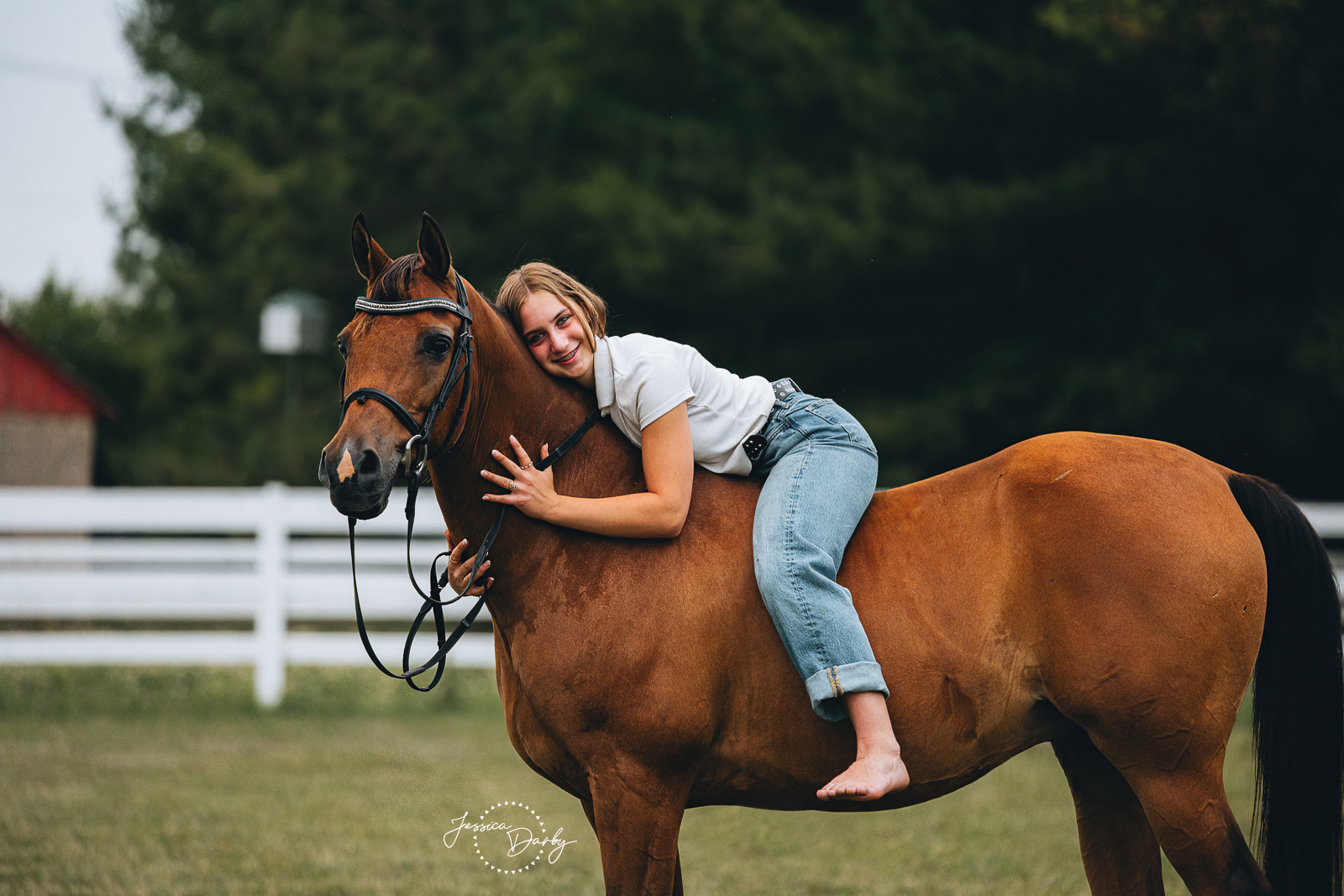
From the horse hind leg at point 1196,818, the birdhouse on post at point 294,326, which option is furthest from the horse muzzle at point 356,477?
the birdhouse on post at point 294,326

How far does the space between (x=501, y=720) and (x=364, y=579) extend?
1.80m

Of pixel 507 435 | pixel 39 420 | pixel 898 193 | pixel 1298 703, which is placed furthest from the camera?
pixel 39 420

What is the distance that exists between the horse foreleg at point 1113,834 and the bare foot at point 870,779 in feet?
2.53

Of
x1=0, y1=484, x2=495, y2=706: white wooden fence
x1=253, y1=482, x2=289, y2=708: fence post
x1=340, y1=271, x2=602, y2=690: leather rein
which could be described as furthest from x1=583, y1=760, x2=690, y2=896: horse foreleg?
x1=253, y1=482, x2=289, y2=708: fence post

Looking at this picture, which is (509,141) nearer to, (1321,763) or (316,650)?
(316,650)

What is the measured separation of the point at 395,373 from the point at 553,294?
624 mm

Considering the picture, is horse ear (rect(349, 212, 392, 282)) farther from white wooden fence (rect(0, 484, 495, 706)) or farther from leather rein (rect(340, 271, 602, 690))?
white wooden fence (rect(0, 484, 495, 706))

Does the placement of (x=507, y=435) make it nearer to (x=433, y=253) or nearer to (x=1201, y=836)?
(x=433, y=253)

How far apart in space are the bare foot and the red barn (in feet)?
58.7

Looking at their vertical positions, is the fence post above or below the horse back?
below

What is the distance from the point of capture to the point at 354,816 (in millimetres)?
6070

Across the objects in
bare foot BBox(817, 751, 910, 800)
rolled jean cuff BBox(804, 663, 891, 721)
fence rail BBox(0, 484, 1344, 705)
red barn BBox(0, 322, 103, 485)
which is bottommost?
red barn BBox(0, 322, 103, 485)

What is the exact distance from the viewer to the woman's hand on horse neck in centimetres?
296

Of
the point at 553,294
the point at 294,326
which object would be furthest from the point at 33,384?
the point at 553,294
